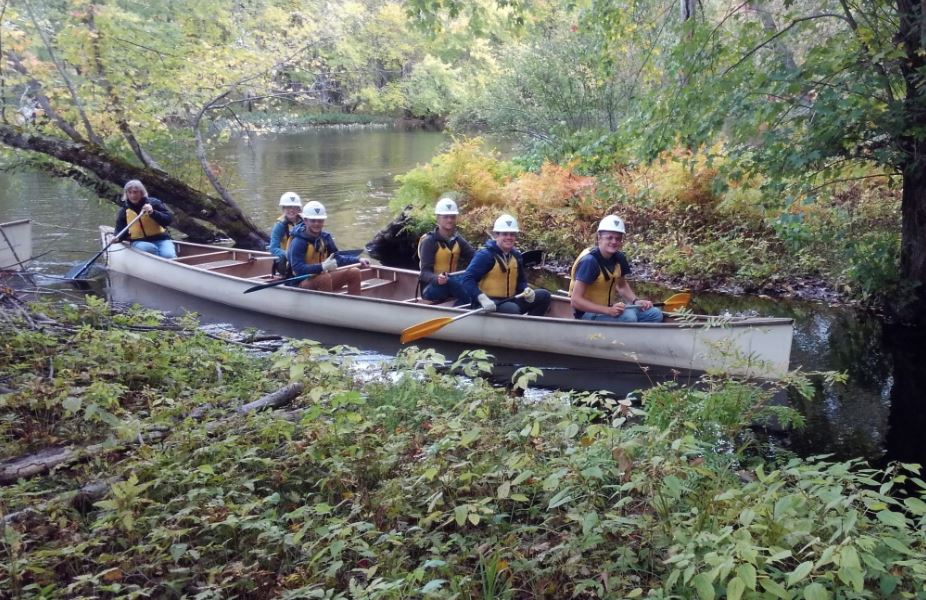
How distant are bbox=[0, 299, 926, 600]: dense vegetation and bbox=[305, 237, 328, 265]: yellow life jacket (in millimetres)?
5289

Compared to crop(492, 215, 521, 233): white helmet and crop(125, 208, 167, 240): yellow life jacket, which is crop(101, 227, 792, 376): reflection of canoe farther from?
crop(492, 215, 521, 233): white helmet

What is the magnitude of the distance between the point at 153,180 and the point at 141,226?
2272 mm

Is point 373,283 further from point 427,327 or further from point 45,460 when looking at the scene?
point 45,460

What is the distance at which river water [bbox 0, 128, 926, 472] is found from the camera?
6.57 metres

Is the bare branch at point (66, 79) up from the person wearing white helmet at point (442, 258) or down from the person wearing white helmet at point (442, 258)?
up

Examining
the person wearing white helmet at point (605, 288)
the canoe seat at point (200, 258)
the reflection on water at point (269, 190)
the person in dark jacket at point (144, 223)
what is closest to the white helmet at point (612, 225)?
the person wearing white helmet at point (605, 288)

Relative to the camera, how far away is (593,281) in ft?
26.0

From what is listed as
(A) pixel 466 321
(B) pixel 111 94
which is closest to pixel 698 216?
(A) pixel 466 321

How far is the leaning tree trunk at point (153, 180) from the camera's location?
1293 centimetres

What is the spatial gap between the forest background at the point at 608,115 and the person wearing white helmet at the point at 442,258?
6.38ft

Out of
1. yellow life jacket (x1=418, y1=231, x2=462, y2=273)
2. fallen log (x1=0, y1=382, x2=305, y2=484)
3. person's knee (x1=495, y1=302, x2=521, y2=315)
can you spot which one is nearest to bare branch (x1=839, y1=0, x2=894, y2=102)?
person's knee (x1=495, y1=302, x2=521, y2=315)

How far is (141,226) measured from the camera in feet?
40.5

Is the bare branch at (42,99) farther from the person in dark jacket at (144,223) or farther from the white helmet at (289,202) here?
the white helmet at (289,202)

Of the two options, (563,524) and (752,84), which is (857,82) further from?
(563,524)
